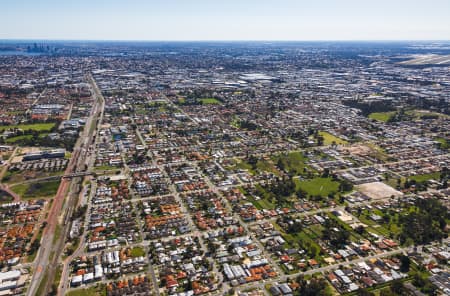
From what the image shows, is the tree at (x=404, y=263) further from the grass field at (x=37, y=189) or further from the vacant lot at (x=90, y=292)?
the grass field at (x=37, y=189)

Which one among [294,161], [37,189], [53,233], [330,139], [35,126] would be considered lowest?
[53,233]

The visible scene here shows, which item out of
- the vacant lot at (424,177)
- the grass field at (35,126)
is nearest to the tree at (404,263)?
the vacant lot at (424,177)

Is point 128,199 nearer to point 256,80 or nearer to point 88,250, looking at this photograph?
point 88,250

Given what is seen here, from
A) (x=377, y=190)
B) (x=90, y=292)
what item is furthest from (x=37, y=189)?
(x=377, y=190)

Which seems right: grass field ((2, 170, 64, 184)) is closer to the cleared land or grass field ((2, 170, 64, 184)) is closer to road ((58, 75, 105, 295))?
road ((58, 75, 105, 295))

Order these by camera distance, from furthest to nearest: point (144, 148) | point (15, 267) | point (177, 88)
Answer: point (177, 88)
point (144, 148)
point (15, 267)

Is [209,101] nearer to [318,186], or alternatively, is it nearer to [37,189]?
[318,186]

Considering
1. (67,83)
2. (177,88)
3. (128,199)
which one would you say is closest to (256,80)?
(177,88)
